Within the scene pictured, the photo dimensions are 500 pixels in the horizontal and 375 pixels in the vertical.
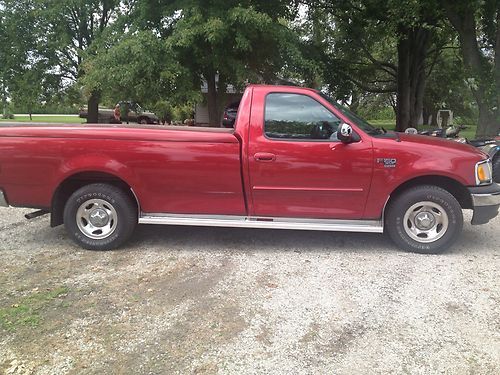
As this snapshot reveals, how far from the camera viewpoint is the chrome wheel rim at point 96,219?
5191mm

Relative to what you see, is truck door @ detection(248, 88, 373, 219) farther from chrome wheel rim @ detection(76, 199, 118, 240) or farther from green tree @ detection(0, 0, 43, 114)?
green tree @ detection(0, 0, 43, 114)

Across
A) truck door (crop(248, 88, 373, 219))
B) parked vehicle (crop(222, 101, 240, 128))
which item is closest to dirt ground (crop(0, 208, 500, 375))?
truck door (crop(248, 88, 373, 219))

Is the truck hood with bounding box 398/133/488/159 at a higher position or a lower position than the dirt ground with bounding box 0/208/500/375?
higher

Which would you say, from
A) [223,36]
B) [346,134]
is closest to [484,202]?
[346,134]

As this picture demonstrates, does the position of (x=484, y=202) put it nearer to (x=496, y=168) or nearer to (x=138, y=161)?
(x=138, y=161)

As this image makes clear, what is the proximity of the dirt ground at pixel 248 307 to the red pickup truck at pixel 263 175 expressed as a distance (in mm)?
385

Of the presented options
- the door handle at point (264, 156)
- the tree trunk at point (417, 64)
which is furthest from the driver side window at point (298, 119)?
the tree trunk at point (417, 64)

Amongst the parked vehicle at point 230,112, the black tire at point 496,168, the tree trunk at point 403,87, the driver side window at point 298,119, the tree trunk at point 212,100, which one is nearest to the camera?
the driver side window at point 298,119

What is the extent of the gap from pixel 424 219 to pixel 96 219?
3.70 metres

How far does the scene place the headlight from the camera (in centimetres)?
499

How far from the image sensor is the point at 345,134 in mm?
4793

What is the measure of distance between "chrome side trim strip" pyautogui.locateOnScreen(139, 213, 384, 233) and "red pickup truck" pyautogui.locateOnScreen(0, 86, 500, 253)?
12mm

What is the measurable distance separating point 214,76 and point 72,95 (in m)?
12.9

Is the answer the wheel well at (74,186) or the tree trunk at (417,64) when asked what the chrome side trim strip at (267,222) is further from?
the tree trunk at (417,64)
